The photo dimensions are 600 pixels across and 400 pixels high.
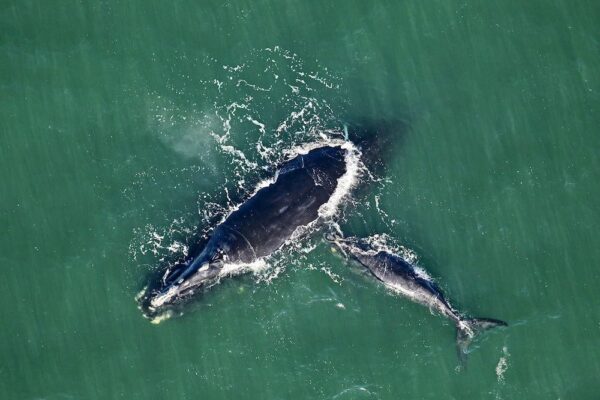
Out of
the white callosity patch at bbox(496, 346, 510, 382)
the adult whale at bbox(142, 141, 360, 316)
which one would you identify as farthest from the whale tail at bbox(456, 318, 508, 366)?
the adult whale at bbox(142, 141, 360, 316)

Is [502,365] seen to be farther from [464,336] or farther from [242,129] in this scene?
[242,129]

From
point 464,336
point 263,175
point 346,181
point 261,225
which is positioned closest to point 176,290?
point 261,225

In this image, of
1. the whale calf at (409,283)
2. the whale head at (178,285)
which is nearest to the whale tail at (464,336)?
the whale calf at (409,283)

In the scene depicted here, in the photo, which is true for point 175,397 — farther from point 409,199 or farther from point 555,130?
point 555,130

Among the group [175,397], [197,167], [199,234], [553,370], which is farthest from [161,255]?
[553,370]

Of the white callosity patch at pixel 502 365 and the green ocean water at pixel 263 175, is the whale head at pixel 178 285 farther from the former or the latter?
the white callosity patch at pixel 502 365

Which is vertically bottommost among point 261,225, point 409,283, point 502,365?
point 502,365
